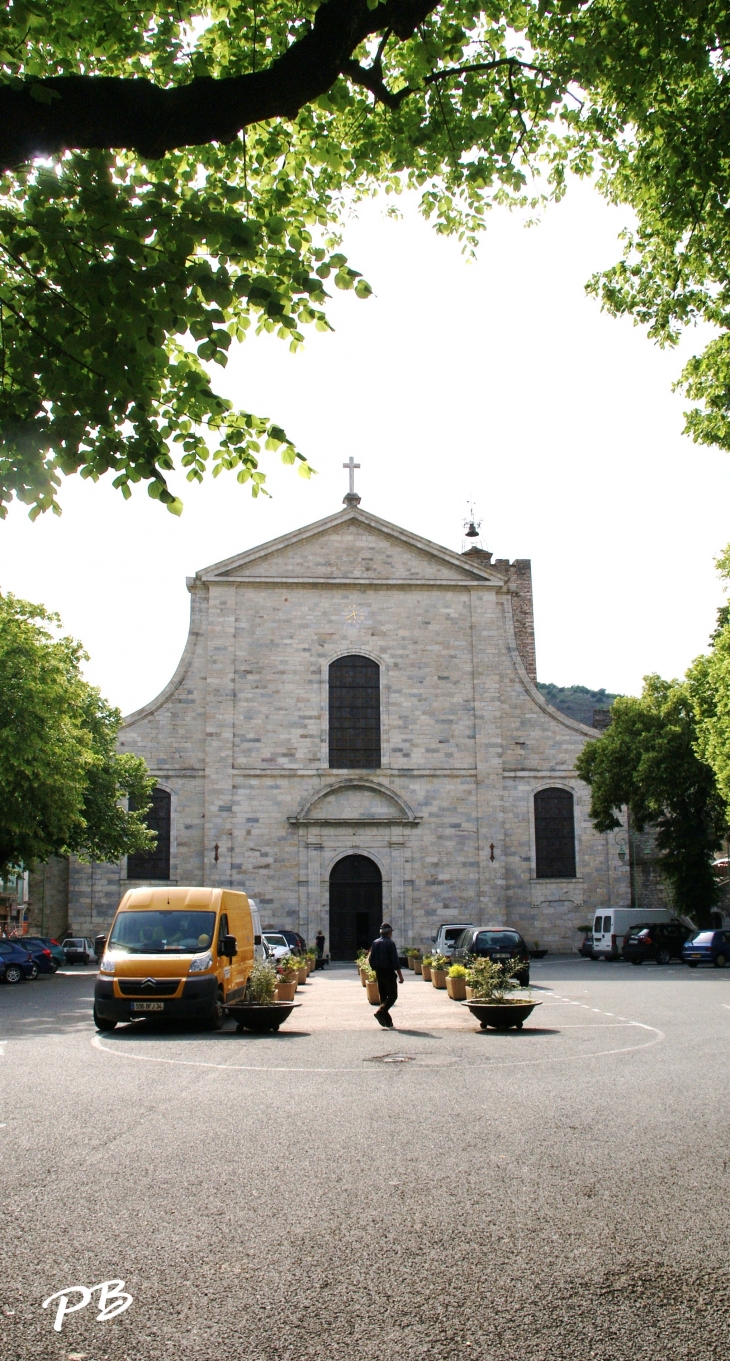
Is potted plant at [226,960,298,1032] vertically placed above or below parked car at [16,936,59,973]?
above

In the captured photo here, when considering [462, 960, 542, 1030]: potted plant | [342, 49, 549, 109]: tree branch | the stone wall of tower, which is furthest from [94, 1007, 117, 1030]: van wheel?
the stone wall of tower

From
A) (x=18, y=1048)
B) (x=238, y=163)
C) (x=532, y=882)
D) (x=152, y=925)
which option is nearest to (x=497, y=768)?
(x=532, y=882)

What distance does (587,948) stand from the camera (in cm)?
3500

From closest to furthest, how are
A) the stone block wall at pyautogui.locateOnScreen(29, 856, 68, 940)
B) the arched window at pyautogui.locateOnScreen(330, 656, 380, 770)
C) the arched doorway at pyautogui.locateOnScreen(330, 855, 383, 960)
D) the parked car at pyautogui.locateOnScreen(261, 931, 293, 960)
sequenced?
the parked car at pyautogui.locateOnScreen(261, 931, 293, 960) < the arched doorway at pyautogui.locateOnScreen(330, 855, 383, 960) < the arched window at pyautogui.locateOnScreen(330, 656, 380, 770) < the stone block wall at pyautogui.locateOnScreen(29, 856, 68, 940)

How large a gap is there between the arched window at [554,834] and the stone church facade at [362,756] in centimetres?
7

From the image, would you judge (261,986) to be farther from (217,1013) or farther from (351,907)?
(351,907)

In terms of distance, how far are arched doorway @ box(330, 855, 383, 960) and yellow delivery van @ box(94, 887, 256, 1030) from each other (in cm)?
1727

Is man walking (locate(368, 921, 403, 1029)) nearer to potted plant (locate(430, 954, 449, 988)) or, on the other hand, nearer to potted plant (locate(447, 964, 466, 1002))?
potted plant (locate(447, 964, 466, 1002))

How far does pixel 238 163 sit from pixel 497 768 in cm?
2900

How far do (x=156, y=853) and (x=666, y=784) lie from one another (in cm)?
1609

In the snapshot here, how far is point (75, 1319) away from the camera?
4.33 meters

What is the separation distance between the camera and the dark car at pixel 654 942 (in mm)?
33156

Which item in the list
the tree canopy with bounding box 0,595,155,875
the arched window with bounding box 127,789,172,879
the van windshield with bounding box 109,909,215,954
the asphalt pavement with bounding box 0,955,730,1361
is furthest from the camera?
the arched window with bounding box 127,789,172,879

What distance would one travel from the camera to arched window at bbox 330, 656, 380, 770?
35.8 m
